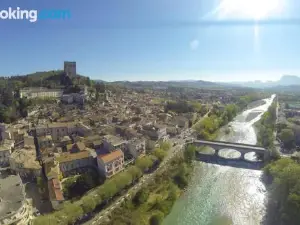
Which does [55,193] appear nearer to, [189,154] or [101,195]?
[101,195]

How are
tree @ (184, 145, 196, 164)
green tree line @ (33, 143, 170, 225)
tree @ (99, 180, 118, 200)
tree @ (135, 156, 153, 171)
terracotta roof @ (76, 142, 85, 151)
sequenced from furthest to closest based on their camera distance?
1. tree @ (184, 145, 196, 164)
2. terracotta roof @ (76, 142, 85, 151)
3. tree @ (135, 156, 153, 171)
4. tree @ (99, 180, 118, 200)
5. green tree line @ (33, 143, 170, 225)

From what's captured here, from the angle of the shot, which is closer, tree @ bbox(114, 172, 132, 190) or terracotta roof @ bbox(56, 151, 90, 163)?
tree @ bbox(114, 172, 132, 190)

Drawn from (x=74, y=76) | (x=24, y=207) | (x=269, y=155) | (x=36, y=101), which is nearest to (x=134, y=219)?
(x=24, y=207)

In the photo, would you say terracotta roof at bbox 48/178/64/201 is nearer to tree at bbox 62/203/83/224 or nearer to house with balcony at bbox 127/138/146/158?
tree at bbox 62/203/83/224

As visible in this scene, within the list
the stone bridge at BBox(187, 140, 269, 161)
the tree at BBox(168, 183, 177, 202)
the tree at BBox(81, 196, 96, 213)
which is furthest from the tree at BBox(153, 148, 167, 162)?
the tree at BBox(81, 196, 96, 213)

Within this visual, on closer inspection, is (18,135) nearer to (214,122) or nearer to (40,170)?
(40,170)

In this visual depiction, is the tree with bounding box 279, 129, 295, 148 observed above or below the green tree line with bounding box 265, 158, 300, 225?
above

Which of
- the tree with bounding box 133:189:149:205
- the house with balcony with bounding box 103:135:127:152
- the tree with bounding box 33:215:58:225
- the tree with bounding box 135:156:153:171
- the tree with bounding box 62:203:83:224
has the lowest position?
the tree with bounding box 133:189:149:205
